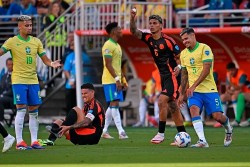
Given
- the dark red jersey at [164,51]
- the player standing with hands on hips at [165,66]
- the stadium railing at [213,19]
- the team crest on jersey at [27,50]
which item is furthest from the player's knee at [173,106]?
the stadium railing at [213,19]

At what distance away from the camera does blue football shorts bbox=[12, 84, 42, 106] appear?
1775cm

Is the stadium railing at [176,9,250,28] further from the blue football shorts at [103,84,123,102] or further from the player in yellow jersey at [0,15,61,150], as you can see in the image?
the player in yellow jersey at [0,15,61,150]

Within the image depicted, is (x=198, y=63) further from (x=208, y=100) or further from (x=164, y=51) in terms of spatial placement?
(x=164, y=51)

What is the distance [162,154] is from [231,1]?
13505mm

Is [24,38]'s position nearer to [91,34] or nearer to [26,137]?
A: [26,137]

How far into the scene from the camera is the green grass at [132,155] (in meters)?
14.3

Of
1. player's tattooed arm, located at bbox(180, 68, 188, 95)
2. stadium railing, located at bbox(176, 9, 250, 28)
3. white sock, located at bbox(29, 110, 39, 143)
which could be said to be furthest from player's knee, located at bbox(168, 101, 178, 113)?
stadium railing, located at bbox(176, 9, 250, 28)

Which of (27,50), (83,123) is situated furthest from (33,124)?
(27,50)

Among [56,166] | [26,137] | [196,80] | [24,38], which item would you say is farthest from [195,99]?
[26,137]

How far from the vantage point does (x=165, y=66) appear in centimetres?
1936

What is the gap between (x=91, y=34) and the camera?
28.7 metres

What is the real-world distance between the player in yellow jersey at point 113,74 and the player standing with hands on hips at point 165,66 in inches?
103

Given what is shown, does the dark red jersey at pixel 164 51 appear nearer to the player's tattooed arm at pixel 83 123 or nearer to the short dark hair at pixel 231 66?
the player's tattooed arm at pixel 83 123

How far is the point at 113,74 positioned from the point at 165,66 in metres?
2.68
